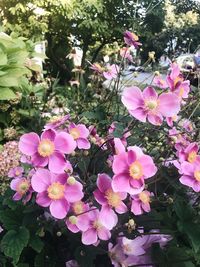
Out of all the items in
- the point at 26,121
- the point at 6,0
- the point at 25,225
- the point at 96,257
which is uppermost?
the point at 25,225

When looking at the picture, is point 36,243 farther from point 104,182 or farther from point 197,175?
point 197,175

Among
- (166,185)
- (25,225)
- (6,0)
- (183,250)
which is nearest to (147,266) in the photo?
(183,250)

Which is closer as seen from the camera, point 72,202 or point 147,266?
point 72,202

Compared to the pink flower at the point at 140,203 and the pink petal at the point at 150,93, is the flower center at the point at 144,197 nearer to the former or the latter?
A: the pink flower at the point at 140,203

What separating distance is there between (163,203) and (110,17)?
39.1ft

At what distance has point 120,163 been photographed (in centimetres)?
100

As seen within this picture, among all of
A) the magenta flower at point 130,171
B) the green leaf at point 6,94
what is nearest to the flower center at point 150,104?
the magenta flower at point 130,171

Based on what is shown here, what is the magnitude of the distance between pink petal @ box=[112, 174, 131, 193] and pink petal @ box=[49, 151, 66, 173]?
0.40ft

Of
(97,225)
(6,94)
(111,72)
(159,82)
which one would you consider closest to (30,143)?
(97,225)

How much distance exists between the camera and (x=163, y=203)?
1177 millimetres

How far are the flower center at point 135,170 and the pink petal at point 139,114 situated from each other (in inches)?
4.8

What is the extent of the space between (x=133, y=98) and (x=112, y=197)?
24cm

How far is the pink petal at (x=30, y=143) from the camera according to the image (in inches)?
40.8

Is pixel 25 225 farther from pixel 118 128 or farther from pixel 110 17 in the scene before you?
pixel 110 17
